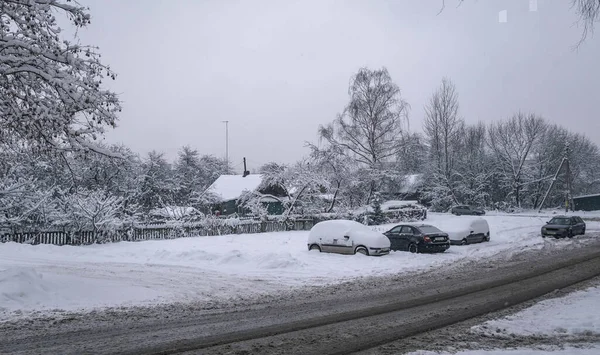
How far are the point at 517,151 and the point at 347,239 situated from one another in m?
55.0

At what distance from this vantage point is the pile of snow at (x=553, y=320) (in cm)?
827

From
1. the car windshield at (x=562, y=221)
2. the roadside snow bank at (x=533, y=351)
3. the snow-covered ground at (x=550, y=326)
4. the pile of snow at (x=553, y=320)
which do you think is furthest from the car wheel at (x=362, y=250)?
the car windshield at (x=562, y=221)

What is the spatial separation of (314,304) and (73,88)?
291 inches

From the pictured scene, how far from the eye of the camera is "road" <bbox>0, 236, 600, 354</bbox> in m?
7.50

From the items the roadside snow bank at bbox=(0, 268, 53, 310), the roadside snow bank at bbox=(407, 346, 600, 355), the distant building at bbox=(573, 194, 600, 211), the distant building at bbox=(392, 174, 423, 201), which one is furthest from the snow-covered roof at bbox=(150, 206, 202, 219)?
the distant building at bbox=(573, 194, 600, 211)

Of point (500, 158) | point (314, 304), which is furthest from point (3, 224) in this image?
point (500, 158)

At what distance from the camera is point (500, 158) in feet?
225

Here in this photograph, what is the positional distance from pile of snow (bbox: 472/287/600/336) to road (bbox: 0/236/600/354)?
2.44ft

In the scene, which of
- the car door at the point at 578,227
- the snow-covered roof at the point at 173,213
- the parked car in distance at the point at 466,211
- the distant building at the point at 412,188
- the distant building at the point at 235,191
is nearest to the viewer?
the car door at the point at 578,227

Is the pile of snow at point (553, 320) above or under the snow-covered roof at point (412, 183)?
under

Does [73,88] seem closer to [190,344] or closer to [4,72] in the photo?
[4,72]

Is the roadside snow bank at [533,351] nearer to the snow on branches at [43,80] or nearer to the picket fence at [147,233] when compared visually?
the snow on branches at [43,80]

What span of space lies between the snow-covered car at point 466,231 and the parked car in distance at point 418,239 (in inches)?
141

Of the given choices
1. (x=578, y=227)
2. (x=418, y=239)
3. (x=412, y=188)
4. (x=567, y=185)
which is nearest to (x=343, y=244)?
(x=418, y=239)
